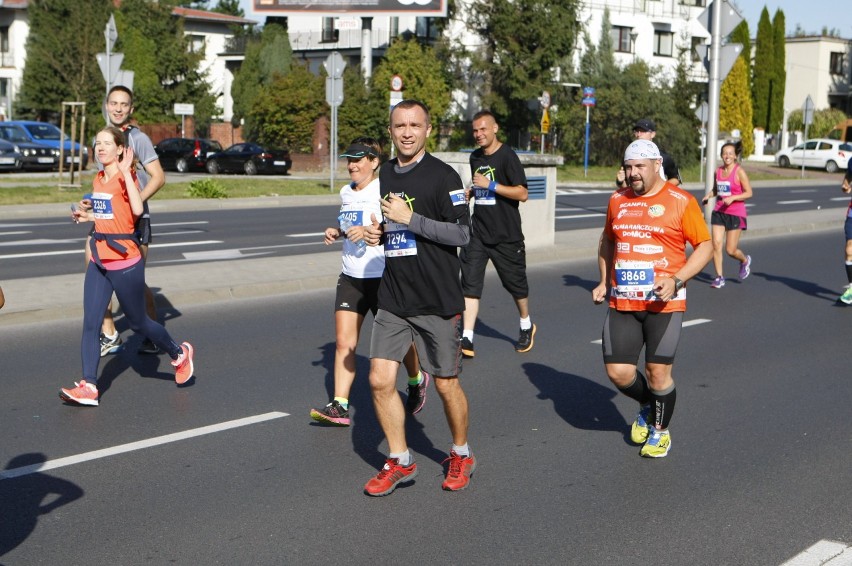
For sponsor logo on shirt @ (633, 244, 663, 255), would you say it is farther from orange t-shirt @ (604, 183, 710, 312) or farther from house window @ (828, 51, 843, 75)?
house window @ (828, 51, 843, 75)

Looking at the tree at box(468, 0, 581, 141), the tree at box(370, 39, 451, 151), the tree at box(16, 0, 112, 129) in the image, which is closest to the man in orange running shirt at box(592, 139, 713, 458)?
the tree at box(370, 39, 451, 151)

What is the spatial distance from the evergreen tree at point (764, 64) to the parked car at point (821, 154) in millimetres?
10097

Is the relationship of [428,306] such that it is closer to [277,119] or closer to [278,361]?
[278,361]

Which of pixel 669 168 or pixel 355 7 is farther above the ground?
pixel 355 7

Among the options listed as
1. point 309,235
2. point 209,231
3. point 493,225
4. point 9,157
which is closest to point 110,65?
point 209,231

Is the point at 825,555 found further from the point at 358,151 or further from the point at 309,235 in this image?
the point at 309,235

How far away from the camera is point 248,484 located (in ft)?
19.2

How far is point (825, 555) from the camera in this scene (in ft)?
16.1

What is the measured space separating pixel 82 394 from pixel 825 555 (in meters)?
4.69

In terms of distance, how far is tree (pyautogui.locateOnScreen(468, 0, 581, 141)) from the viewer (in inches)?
1882

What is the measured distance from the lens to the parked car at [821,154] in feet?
178

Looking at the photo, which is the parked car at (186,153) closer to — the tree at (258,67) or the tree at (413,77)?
the tree at (413,77)

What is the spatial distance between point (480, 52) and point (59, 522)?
151ft

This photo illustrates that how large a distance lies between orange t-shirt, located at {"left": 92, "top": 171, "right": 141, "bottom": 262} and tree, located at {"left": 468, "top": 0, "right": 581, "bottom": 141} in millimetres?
41755
